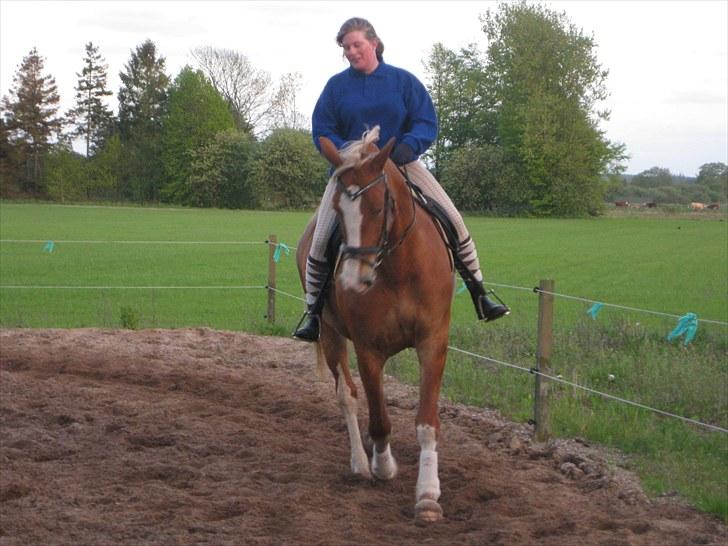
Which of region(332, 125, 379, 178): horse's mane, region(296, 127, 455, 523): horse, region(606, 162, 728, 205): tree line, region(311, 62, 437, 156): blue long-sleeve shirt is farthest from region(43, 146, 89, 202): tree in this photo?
region(332, 125, 379, 178): horse's mane

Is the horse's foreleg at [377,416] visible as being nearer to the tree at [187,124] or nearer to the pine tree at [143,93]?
the tree at [187,124]

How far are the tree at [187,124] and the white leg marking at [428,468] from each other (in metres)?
72.7

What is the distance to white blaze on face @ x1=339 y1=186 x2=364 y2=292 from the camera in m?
4.82

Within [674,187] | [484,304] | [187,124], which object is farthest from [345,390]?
[674,187]

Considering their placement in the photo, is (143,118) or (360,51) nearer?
(360,51)

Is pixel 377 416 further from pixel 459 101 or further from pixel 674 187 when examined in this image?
pixel 674 187

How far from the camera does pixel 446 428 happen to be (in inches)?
299

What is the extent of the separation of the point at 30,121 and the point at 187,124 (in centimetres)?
1286

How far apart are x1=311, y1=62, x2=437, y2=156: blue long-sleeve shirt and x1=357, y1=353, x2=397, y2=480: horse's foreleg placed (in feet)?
4.63

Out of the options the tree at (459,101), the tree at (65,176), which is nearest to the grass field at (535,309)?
the tree at (459,101)

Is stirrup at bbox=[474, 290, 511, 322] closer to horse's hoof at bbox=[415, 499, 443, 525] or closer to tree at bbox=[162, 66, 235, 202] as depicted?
horse's hoof at bbox=[415, 499, 443, 525]

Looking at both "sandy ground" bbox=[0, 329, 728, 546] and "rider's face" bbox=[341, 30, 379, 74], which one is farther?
"rider's face" bbox=[341, 30, 379, 74]

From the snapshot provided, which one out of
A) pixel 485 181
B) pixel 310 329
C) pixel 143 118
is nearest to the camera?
pixel 310 329

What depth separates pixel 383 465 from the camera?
601 cm
